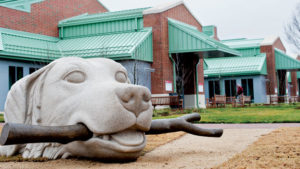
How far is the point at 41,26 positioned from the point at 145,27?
21.1 feet

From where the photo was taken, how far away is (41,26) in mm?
22969

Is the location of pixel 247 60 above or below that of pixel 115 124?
above

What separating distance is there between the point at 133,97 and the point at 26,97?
1.63 metres

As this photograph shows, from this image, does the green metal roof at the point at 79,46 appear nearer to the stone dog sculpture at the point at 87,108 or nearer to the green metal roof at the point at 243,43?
the stone dog sculpture at the point at 87,108

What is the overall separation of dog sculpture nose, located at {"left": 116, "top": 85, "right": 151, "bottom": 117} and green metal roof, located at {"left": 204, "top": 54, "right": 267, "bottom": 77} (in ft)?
93.7

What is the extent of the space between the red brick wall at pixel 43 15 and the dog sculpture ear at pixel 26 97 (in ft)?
54.2

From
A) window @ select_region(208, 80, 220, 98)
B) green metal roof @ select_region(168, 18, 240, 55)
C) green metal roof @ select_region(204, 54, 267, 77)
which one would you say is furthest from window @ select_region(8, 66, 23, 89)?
window @ select_region(208, 80, 220, 98)

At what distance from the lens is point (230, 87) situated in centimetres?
3366

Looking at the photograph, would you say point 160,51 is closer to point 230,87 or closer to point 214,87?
point 214,87

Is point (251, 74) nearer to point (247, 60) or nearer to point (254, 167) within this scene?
point (247, 60)

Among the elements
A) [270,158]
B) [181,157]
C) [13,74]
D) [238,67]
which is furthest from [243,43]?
[270,158]

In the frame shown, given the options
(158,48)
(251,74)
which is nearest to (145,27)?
(158,48)

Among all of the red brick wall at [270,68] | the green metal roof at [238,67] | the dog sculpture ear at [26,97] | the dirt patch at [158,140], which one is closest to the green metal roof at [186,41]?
the green metal roof at [238,67]

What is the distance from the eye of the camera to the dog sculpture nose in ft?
14.0
